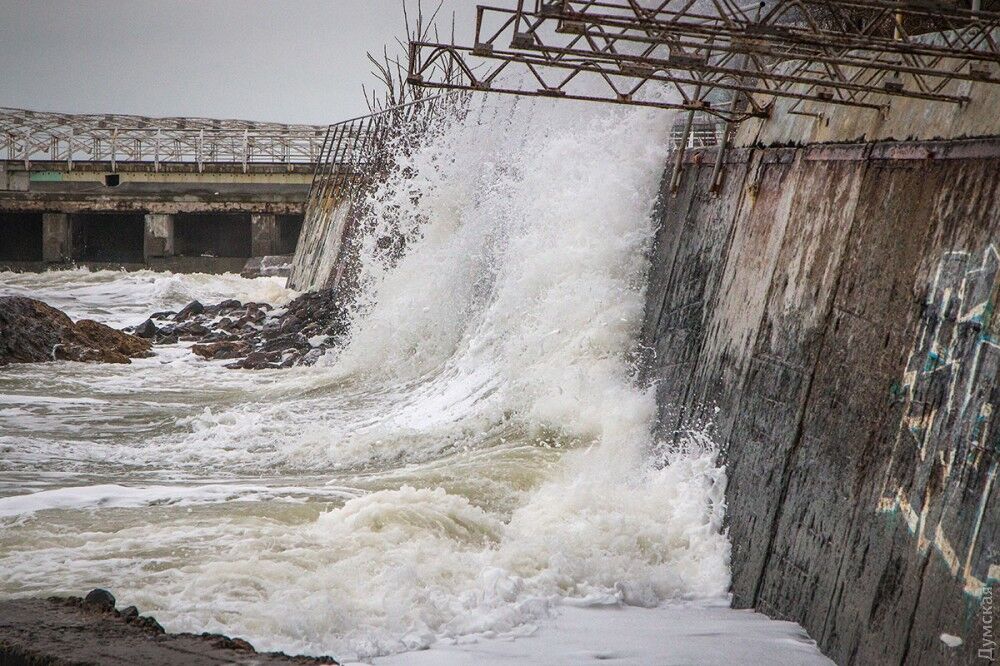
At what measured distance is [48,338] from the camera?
19.2 metres

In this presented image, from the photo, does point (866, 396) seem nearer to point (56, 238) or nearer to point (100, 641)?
point (100, 641)

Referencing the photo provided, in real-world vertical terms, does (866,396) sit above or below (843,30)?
below

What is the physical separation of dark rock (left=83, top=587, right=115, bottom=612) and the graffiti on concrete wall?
13.7 ft

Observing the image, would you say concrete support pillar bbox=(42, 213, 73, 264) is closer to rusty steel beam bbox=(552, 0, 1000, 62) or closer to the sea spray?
the sea spray

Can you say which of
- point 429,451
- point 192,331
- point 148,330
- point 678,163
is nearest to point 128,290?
point 148,330

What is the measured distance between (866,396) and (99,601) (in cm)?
439

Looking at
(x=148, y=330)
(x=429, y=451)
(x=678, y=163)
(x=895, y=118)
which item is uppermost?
(x=895, y=118)

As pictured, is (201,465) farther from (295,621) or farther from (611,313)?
(295,621)

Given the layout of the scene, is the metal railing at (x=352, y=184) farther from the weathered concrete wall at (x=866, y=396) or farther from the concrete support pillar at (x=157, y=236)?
the weathered concrete wall at (x=866, y=396)

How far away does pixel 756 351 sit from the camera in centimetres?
849

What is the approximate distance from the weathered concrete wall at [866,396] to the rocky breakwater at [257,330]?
1192 cm

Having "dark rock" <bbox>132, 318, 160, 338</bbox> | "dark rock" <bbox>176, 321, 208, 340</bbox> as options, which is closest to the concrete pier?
"dark rock" <bbox>176, 321, 208, 340</bbox>

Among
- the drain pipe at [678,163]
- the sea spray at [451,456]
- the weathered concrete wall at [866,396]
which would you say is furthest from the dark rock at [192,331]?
the weathered concrete wall at [866,396]

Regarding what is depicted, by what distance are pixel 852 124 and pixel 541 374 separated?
557 cm
